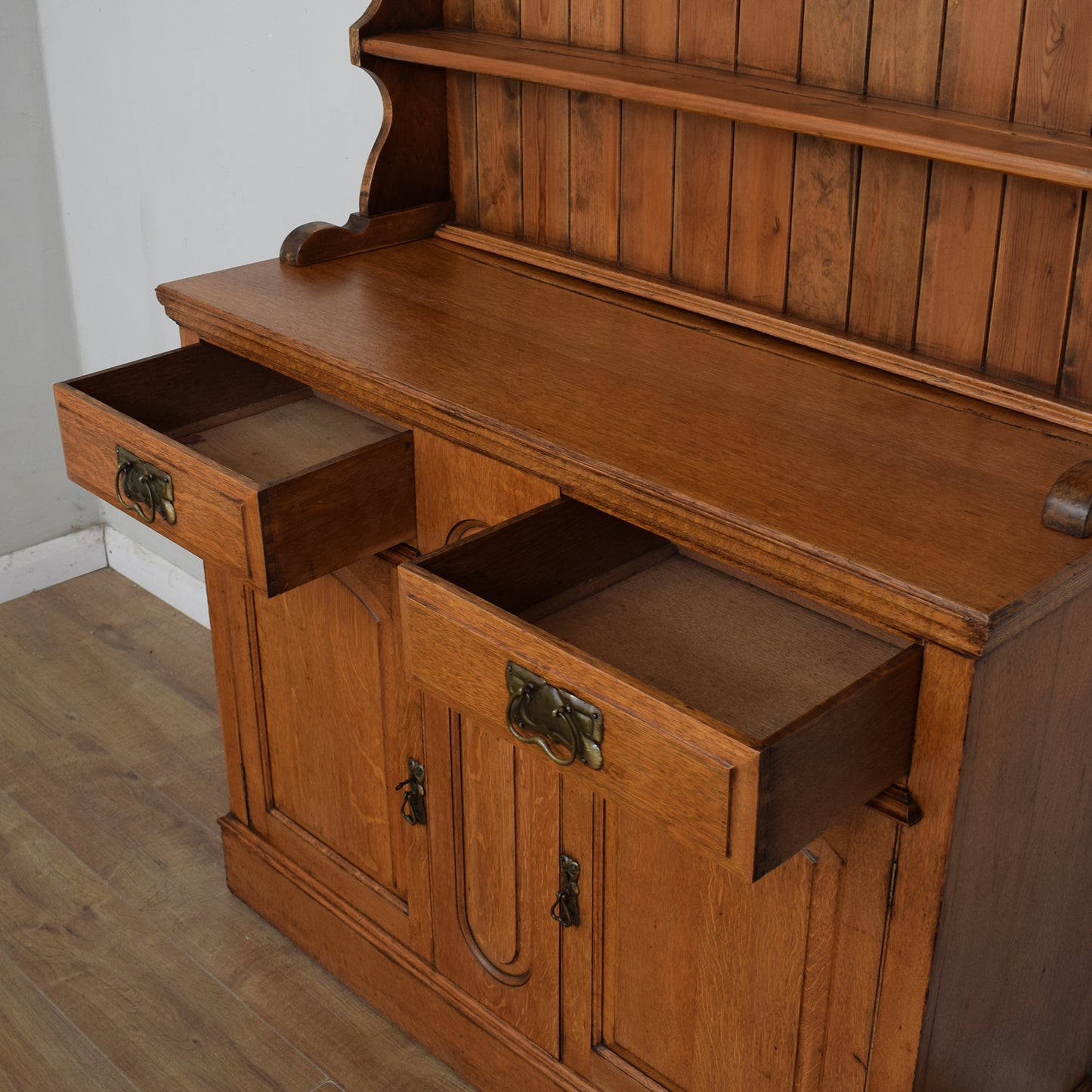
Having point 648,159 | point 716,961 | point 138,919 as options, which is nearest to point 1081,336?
point 648,159

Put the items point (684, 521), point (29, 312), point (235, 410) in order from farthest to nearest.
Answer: point (29, 312) → point (235, 410) → point (684, 521)

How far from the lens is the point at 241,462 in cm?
179

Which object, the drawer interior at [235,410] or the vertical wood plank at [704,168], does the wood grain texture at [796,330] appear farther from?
the drawer interior at [235,410]

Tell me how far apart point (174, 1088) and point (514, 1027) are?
1.71 feet

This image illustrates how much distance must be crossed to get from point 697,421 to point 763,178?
387mm

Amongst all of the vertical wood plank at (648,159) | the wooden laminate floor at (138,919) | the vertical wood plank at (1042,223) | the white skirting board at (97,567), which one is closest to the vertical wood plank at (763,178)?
the vertical wood plank at (648,159)

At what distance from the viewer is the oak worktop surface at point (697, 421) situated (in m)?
1.23

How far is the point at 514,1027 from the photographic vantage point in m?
1.95

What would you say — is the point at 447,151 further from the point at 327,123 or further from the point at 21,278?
the point at 21,278

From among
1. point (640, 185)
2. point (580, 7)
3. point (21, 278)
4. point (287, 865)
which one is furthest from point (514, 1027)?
point (21, 278)

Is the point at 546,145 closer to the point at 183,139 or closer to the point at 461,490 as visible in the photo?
the point at 461,490

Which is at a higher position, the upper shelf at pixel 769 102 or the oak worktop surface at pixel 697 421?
the upper shelf at pixel 769 102

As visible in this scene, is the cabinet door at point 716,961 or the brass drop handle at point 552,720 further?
the cabinet door at point 716,961

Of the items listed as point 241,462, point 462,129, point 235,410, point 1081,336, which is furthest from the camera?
point 462,129
